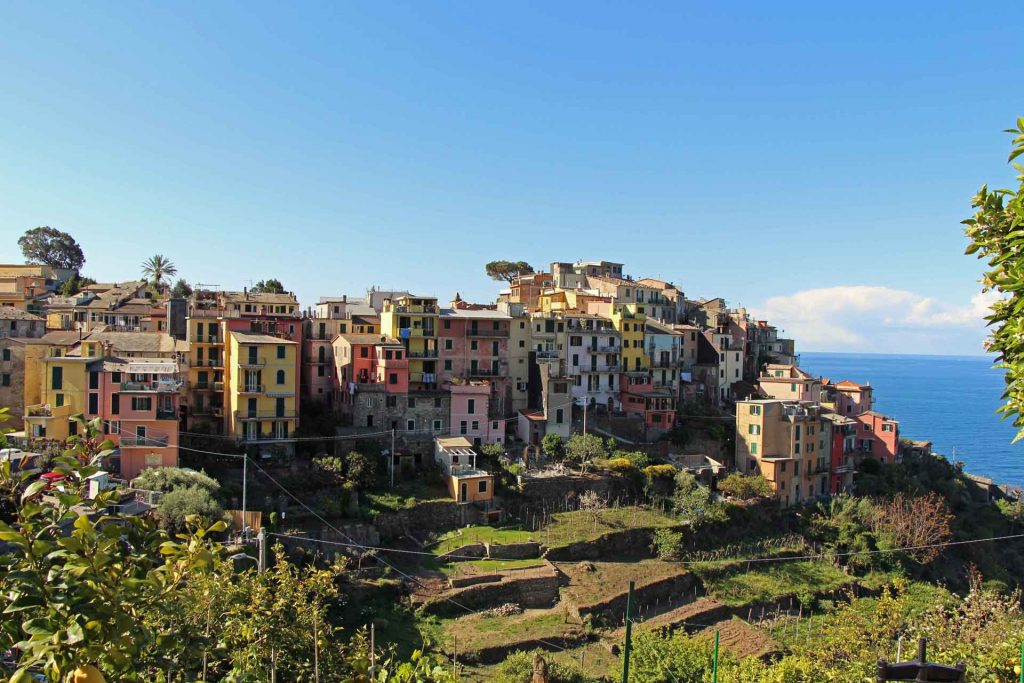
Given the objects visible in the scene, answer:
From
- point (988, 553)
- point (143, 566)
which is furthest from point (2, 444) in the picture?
point (988, 553)

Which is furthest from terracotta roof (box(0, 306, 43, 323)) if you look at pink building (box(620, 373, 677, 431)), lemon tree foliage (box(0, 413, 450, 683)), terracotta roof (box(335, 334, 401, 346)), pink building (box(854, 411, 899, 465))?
pink building (box(854, 411, 899, 465))

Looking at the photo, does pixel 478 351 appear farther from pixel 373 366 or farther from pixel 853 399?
pixel 853 399

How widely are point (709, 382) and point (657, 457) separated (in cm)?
1445

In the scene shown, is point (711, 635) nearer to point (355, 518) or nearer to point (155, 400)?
point (355, 518)

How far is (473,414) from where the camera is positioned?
4316 cm

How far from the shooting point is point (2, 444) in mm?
4281

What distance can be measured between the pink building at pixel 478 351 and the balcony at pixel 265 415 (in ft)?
34.5

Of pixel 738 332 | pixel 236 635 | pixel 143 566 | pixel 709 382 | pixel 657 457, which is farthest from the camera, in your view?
pixel 738 332

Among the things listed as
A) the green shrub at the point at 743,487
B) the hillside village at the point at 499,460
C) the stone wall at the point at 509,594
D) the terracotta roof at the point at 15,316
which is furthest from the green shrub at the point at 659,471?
the terracotta roof at the point at 15,316

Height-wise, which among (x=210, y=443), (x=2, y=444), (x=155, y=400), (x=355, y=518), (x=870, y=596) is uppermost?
(x=2, y=444)

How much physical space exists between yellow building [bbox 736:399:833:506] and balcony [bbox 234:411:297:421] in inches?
1182

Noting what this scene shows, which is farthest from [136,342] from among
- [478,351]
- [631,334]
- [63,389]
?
[631,334]

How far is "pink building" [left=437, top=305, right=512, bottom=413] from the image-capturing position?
4575cm

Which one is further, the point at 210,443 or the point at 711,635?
the point at 210,443
